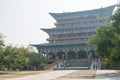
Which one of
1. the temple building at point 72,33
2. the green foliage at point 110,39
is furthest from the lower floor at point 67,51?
the green foliage at point 110,39

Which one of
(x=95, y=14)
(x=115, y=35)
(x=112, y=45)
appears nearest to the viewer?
(x=115, y=35)

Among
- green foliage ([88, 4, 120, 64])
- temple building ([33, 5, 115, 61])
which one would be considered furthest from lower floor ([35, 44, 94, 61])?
green foliage ([88, 4, 120, 64])

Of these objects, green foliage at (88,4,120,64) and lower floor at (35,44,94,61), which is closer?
green foliage at (88,4,120,64)

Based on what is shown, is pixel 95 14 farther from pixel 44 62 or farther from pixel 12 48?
pixel 12 48

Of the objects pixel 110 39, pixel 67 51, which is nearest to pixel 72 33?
pixel 67 51

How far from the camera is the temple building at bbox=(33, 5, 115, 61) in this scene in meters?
58.8

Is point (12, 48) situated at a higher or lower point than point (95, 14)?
lower

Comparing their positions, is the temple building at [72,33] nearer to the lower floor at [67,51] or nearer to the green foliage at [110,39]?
the lower floor at [67,51]

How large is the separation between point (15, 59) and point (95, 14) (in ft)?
112

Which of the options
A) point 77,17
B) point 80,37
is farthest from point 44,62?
point 77,17

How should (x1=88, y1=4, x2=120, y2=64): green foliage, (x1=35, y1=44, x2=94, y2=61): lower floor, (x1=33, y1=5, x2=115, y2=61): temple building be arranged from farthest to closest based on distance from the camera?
(x1=33, y1=5, x2=115, y2=61): temple building
(x1=35, y1=44, x2=94, y2=61): lower floor
(x1=88, y1=4, x2=120, y2=64): green foliage

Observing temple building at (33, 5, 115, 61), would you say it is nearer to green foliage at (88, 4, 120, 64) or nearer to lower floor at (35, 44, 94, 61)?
lower floor at (35, 44, 94, 61)

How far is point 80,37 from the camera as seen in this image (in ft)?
201

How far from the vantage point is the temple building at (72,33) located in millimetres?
58812
